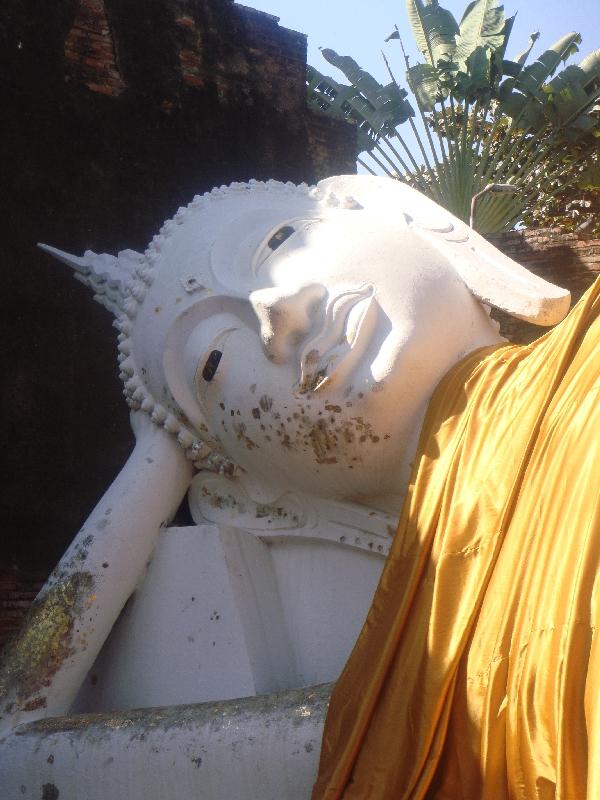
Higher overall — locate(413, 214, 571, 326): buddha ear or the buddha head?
locate(413, 214, 571, 326): buddha ear

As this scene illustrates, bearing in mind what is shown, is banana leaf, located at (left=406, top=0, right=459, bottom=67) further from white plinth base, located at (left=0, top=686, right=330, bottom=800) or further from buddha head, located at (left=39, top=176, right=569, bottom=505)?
white plinth base, located at (left=0, top=686, right=330, bottom=800)

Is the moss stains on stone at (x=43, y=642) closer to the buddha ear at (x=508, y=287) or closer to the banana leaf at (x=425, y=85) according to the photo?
the buddha ear at (x=508, y=287)

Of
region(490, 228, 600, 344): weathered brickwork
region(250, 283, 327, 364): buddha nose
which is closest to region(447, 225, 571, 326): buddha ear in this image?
region(250, 283, 327, 364): buddha nose

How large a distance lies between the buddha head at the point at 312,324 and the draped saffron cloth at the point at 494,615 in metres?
0.20

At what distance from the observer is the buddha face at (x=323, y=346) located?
2.48m

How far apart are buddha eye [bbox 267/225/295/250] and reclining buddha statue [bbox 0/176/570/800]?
1 cm

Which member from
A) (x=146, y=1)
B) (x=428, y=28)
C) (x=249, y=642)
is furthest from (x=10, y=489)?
(x=428, y=28)

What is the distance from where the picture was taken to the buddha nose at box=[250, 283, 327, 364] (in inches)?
99.0

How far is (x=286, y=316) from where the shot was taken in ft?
8.25

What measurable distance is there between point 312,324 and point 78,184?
8.49ft

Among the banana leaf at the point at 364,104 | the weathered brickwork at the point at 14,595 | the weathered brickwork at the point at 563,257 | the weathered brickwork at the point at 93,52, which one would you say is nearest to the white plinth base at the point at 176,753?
the weathered brickwork at the point at 14,595

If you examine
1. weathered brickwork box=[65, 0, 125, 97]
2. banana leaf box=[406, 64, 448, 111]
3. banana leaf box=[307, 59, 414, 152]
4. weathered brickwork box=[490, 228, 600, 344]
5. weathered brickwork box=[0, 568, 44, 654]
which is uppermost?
banana leaf box=[406, 64, 448, 111]

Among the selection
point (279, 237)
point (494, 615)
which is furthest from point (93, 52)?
point (494, 615)

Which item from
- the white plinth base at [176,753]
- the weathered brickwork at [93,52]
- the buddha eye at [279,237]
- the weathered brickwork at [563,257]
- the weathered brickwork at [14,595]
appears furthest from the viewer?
the weathered brickwork at [563,257]
